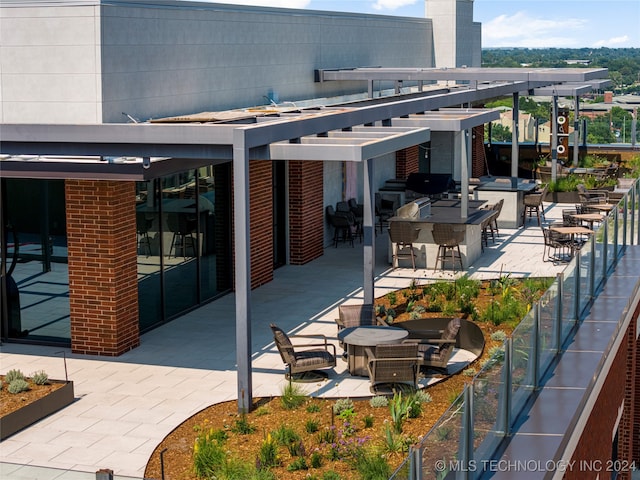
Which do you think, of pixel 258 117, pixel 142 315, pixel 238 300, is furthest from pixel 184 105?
pixel 238 300

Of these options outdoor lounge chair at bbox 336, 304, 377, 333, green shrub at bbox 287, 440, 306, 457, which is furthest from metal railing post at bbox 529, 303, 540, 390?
outdoor lounge chair at bbox 336, 304, 377, 333

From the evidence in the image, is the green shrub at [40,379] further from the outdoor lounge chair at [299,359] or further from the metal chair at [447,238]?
the metal chair at [447,238]

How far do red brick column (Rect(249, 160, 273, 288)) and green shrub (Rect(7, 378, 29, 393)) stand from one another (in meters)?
7.17

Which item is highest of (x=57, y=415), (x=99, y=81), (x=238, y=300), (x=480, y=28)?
(x=480, y=28)

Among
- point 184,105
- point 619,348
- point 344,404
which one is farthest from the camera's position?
point 184,105

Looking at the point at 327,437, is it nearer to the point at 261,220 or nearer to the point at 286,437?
the point at 286,437

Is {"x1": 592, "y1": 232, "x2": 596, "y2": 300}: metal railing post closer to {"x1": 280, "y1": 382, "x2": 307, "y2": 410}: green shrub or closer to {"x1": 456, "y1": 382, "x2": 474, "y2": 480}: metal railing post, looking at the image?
{"x1": 280, "y1": 382, "x2": 307, "y2": 410}: green shrub

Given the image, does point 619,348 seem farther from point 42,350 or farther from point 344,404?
point 42,350

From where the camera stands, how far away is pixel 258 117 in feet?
52.5

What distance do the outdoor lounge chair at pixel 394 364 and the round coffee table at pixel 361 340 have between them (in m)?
0.61

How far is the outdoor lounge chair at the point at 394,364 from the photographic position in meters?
13.1

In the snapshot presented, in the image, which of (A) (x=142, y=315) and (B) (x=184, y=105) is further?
(B) (x=184, y=105)

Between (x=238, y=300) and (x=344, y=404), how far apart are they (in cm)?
187

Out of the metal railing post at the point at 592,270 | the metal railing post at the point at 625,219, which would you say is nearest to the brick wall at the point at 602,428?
the metal railing post at the point at 592,270
